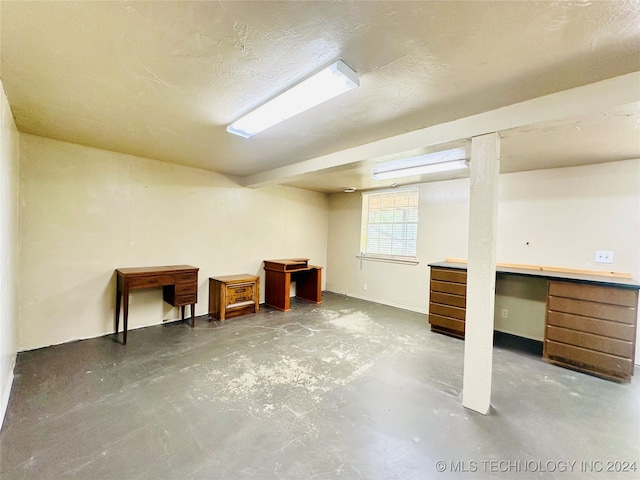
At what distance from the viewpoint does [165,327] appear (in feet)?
12.1

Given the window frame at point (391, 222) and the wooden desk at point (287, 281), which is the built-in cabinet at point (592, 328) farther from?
the wooden desk at point (287, 281)

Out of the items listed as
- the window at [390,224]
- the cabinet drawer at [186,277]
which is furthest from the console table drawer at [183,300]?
the window at [390,224]

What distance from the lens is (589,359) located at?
266 centimetres

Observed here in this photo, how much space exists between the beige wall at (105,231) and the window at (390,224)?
7.88 ft

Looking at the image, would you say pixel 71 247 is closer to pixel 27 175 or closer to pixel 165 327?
pixel 27 175

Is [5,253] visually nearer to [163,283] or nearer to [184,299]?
[163,283]

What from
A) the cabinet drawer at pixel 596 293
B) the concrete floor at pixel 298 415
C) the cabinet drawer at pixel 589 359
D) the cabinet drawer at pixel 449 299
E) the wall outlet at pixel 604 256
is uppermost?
the wall outlet at pixel 604 256

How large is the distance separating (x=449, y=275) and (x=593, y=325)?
4.65ft

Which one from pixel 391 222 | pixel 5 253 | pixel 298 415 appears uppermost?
pixel 391 222

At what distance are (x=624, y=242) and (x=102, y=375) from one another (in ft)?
18.3

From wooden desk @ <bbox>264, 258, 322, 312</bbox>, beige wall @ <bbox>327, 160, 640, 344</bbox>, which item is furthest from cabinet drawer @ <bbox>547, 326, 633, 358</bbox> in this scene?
wooden desk @ <bbox>264, 258, 322, 312</bbox>

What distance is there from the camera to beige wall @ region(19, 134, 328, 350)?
290 cm

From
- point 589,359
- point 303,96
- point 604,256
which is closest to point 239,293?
point 303,96

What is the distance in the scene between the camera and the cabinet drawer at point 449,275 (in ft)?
11.5
